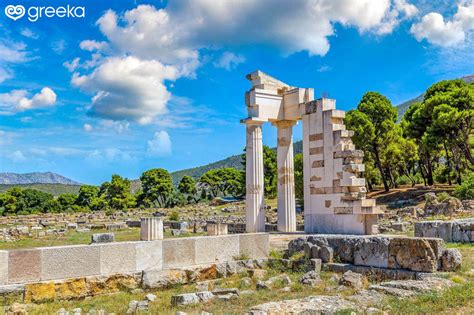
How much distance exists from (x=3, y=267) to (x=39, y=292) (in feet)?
2.69

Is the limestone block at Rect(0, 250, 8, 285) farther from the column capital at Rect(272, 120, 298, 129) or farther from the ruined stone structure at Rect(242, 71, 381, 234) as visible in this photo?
the column capital at Rect(272, 120, 298, 129)

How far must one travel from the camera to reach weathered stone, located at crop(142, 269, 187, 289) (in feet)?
33.7

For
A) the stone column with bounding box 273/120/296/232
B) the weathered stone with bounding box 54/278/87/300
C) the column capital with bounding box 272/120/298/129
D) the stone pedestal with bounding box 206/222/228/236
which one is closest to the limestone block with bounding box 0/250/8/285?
the weathered stone with bounding box 54/278/87/300

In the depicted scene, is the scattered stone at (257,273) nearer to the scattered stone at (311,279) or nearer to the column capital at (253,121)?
the scattered stone at (311,279)

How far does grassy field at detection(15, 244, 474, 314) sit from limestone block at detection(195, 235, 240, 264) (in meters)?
0.70

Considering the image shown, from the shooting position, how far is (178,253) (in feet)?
36.3

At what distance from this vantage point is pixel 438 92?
40.1 metres

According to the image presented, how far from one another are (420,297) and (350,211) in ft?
26.8

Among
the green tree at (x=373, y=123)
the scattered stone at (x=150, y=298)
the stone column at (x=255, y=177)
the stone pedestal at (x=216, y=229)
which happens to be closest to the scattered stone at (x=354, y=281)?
the scattered stone at (x=150, y=298)

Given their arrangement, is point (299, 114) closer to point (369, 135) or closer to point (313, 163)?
point (313, 163)

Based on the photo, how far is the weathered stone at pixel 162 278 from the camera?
10.3 meters

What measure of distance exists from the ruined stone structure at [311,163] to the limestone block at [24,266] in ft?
31.3

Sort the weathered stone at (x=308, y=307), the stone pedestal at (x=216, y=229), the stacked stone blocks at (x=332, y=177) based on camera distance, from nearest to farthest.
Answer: the weathered stone at (x=308, y=307)
the stone pedestal at (x=216, y=229)
the stacked stone blocks at (x=332, y=177)

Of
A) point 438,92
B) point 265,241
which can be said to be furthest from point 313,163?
point 438,92
